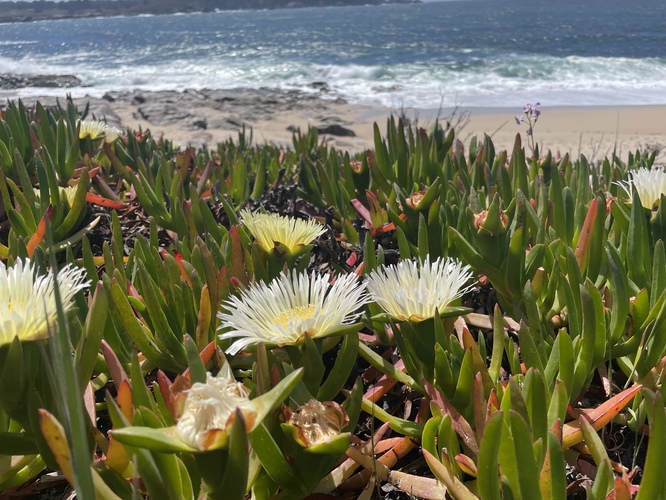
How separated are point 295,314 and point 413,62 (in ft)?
59.5

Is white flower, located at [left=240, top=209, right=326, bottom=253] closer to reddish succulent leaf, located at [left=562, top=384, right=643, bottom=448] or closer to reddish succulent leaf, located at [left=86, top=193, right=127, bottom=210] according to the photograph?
reddish succulent leaf, located at [left=562, top=384, right=643, bottom=448]

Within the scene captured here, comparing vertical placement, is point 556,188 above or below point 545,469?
above

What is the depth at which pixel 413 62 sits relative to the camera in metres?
17.8

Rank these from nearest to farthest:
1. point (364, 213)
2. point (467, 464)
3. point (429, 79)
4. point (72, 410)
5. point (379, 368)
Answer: point (72, 410), point (467, 464), point (379, 368), point (364, 213), point (429, 79)

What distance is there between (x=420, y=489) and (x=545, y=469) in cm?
15

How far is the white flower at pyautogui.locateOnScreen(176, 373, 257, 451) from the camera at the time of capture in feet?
1.53

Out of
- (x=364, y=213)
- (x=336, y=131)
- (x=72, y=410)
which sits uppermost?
(x=72, y=410)

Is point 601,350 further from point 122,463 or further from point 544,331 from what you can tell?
point 122,463

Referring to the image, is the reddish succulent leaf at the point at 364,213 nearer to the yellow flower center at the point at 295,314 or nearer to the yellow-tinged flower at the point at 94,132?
the yellow flower center at the point at 295,314

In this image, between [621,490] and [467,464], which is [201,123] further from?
[621,490]

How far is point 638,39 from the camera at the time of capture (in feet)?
68.4

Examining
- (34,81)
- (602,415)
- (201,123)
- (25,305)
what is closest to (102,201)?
(25,305)

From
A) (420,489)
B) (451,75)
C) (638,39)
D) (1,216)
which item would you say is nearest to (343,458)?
(420,489)

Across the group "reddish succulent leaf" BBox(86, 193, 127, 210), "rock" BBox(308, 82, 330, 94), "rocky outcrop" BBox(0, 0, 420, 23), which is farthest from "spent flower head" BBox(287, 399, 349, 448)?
"rocky outcrop" BBox(0, 0, 420, 23)
